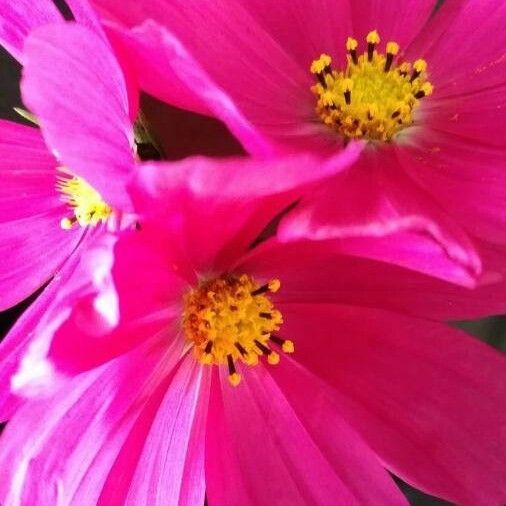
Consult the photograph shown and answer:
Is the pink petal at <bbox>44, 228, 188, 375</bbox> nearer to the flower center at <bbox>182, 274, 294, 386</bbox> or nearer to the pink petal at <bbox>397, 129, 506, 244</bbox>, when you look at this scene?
the flower center at <bbox>182, 274, 294, 386</bbox>

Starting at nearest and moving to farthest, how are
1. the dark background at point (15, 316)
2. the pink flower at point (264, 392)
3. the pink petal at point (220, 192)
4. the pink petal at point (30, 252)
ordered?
the pink petal at point (220, 192) < the pink flower at point (264, 392) < the pink petal at point (30, 252) < the dark background at point (15, 316)

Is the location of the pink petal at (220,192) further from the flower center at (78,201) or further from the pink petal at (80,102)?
the flower center at (78,201)

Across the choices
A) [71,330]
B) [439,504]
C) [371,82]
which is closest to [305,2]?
A: [371,82]

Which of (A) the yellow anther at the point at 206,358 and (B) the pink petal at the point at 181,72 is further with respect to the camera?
(A) the yellow anther at the point at 206,358

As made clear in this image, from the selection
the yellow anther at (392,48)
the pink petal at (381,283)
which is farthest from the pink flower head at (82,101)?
the yellow anther at (392,48)

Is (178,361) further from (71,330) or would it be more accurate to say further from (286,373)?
(71,330)

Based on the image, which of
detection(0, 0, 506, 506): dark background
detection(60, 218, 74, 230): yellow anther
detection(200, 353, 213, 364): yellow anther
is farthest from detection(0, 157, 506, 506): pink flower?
detection(0, 0, 506, 506): dark background
